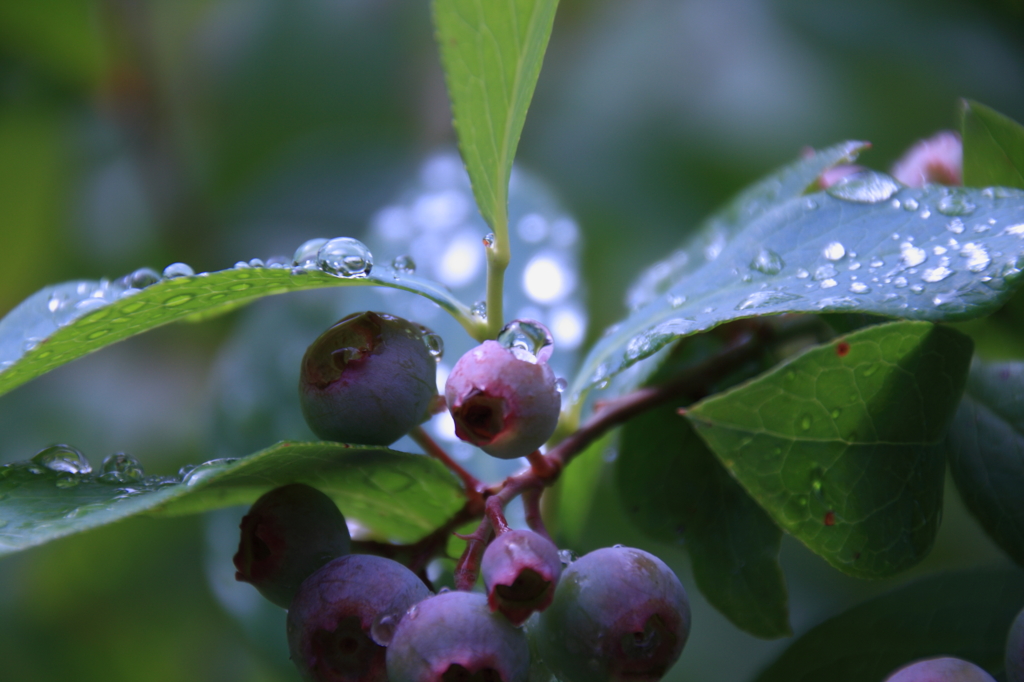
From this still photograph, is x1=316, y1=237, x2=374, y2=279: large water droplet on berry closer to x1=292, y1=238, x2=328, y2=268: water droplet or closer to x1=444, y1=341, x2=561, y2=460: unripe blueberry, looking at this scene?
x1=292, y1=238, x2=328, y2=268: water droplet

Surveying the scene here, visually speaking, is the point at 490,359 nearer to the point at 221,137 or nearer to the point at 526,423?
the point at 526,423

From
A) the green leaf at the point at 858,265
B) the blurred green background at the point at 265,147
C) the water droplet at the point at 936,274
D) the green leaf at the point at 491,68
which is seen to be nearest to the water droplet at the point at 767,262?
the green leaf at the point at 858,265

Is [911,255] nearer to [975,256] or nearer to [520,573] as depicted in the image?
[975,256]

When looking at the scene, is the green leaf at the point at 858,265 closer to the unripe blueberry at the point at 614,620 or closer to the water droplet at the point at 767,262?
the water droplet at the point at 767,262

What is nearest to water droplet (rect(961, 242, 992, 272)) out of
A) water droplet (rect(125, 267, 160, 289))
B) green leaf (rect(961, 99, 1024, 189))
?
green leaf (rect(961, 99, 1024, 189))

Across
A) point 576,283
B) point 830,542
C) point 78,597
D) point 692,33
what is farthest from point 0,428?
point 692,33

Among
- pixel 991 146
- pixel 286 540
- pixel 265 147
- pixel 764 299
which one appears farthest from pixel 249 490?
pixel 265 147
